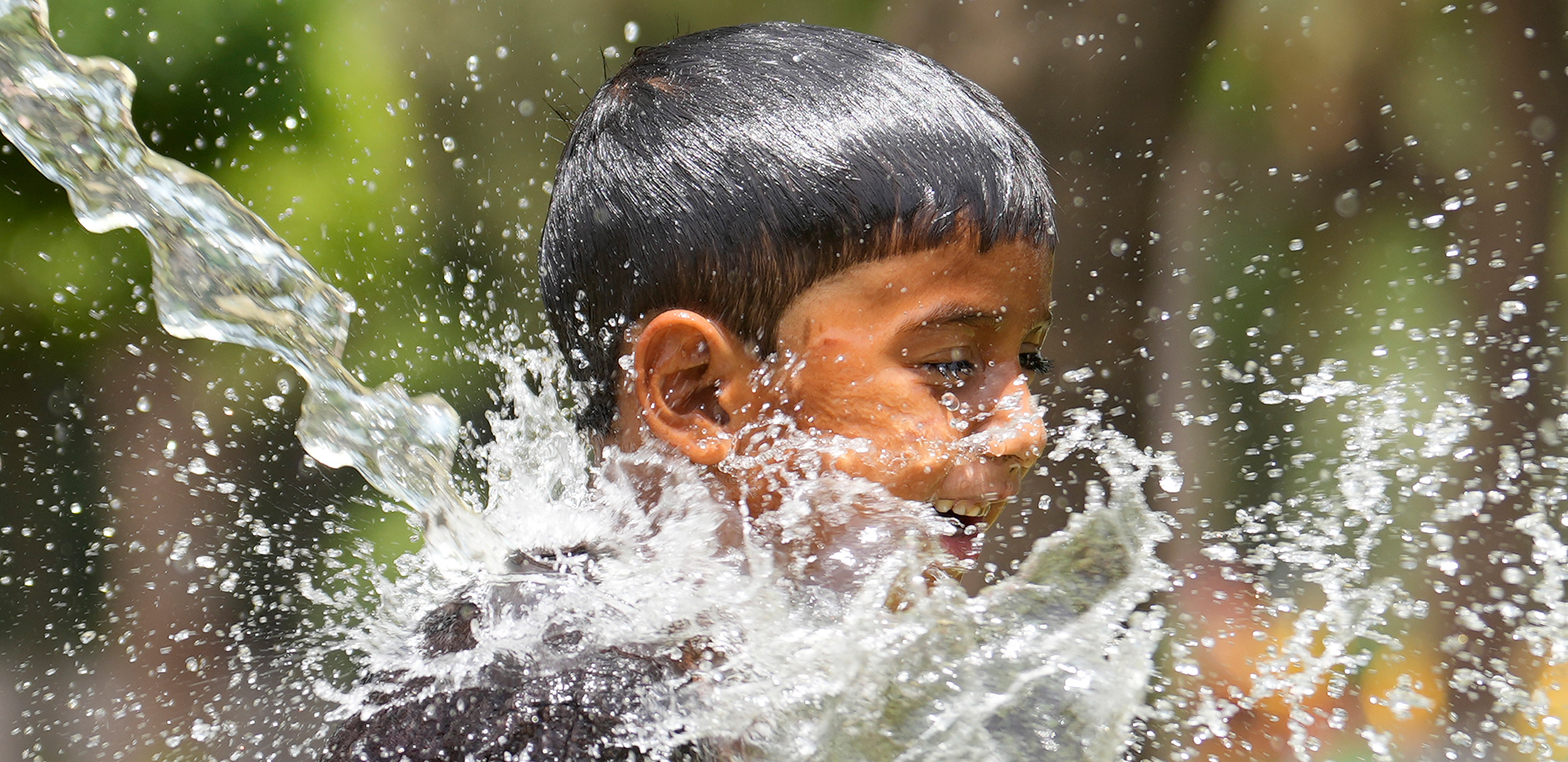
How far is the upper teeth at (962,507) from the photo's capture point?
4.51ft

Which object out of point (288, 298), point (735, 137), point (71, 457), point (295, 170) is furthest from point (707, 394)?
point (71, 457)

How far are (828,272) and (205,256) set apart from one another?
2.39 feet

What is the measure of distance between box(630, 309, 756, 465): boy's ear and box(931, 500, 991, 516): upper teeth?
0.25 m

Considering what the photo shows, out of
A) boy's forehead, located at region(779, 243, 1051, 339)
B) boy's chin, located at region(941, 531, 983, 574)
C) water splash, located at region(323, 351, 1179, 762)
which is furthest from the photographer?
boy's chin, located at region(941, 531, 983, 574)

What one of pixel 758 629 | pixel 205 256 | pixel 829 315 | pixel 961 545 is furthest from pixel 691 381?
pixel 205 256

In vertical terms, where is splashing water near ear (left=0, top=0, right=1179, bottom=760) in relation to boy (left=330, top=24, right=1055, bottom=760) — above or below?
below

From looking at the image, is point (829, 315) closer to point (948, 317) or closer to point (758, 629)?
point (948, 317)

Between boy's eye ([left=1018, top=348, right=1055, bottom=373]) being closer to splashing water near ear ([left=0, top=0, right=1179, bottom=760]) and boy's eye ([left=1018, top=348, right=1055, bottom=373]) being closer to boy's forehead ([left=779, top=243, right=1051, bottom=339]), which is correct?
boy's forehead ([left=779, top=243, right=1051, bottom=339])

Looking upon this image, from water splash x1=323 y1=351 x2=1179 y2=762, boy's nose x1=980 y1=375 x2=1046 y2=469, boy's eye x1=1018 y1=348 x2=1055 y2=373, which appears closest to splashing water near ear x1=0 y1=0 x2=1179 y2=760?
water splash x1=323 y1=351 x2=1179 y2=762

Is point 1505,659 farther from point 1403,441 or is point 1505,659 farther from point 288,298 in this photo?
point 288,298

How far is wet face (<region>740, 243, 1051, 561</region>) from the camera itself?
4.30 feet

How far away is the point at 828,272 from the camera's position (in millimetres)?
1319

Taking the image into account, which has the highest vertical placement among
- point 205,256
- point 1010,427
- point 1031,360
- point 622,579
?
point 1031,360

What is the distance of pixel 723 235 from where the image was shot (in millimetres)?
1345
